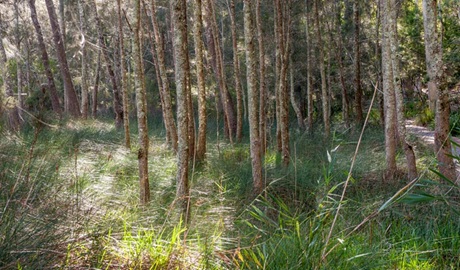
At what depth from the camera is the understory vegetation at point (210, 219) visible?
356 cm

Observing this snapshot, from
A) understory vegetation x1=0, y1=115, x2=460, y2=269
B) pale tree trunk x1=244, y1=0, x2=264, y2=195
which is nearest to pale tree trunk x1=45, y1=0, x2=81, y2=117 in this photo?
understory vegetation x1=0, y1=115, x2=460, y2=269

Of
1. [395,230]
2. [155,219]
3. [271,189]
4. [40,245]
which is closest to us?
[40,245]

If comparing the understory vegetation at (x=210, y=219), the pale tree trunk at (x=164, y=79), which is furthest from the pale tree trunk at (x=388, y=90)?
the pale tree trunk at (x=164, y=79)

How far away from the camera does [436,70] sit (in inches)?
287

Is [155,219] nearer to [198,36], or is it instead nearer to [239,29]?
[198,36]

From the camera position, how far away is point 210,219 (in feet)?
19.2

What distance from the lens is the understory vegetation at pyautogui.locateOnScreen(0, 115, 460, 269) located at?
356 cm

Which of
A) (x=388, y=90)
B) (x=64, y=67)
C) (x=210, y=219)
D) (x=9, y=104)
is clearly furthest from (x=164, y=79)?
(x=64, y=67)

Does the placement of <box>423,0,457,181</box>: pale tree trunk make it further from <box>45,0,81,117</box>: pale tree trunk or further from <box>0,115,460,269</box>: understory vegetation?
<box>45,0,81,117</box>: pale tree trunk

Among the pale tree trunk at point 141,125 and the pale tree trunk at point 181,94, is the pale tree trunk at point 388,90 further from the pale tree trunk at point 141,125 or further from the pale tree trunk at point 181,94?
the pale tree trunk at point 141,125

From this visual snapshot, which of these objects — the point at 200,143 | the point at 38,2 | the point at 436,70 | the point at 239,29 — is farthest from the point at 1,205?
the point at 38,2

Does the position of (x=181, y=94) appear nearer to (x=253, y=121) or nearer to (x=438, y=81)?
(x=253, y=121)

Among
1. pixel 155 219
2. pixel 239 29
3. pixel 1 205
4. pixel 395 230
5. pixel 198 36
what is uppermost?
pixel 239 29

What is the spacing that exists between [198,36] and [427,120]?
19844mm
